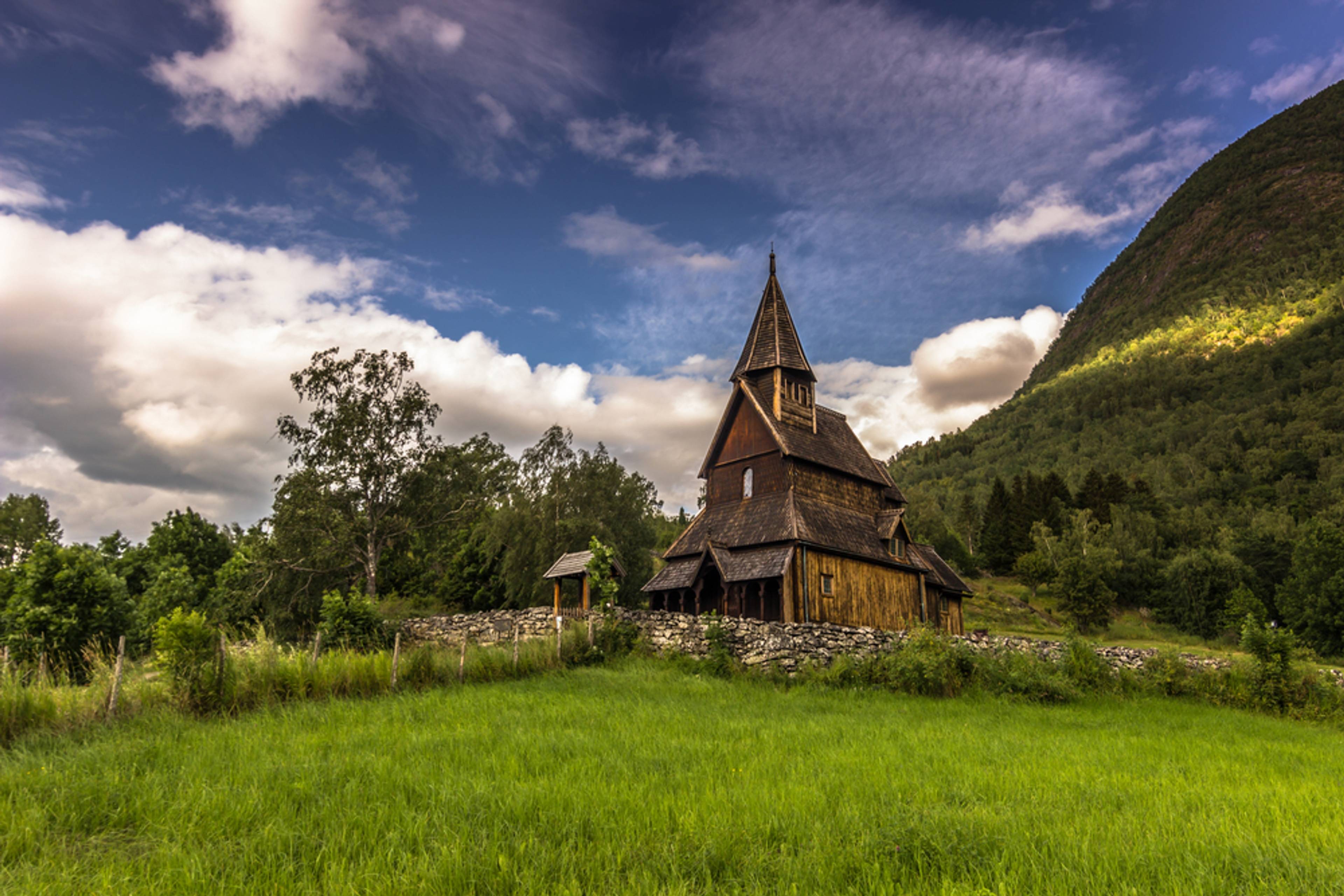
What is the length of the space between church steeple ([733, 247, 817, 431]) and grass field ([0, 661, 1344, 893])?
68.2 ft

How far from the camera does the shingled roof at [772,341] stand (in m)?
31.7

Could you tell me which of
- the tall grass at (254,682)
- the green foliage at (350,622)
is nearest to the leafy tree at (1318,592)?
the tall grass at (254,682)

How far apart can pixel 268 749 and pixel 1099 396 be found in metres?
161

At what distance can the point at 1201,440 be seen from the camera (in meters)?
106

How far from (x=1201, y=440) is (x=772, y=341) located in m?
106

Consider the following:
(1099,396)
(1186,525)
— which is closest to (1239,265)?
(1099,396)

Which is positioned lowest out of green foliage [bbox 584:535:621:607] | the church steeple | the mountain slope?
green foliage [bbox 584:535:621:607]

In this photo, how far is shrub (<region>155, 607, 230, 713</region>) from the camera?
11273mm

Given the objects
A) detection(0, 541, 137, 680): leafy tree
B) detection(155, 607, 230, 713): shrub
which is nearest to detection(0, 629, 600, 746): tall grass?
detection(155, 607, 230, 713): shrub

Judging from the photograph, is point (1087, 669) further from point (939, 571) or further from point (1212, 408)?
point (1212, 408)

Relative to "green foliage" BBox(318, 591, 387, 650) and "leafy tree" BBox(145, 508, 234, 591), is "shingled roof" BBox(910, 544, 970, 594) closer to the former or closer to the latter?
"green foliage" BBox(318, 591, 387, 650)

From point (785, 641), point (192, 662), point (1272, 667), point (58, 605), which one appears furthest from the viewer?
point (58, 605)

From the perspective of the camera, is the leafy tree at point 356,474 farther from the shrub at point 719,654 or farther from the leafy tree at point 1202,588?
the leafy tree at point 1202,588

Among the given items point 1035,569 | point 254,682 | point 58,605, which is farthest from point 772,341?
point 1035,569
